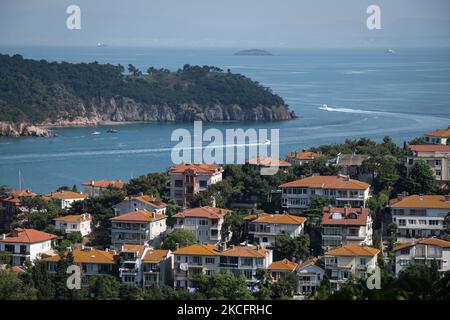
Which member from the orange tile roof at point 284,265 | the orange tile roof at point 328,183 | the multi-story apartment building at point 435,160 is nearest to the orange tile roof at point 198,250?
→ the orange tile roof at point 284,265

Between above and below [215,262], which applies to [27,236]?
above

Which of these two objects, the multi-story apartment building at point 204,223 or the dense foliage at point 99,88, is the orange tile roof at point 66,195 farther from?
the dense foliage at point 99,88

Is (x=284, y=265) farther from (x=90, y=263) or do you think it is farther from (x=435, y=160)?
(x=435, y=160)

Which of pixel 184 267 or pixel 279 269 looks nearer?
pixel 279 269

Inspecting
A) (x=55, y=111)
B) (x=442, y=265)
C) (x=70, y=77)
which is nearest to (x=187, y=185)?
(x=442, y=265)

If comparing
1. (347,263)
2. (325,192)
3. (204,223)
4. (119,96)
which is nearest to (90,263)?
(204,223)
